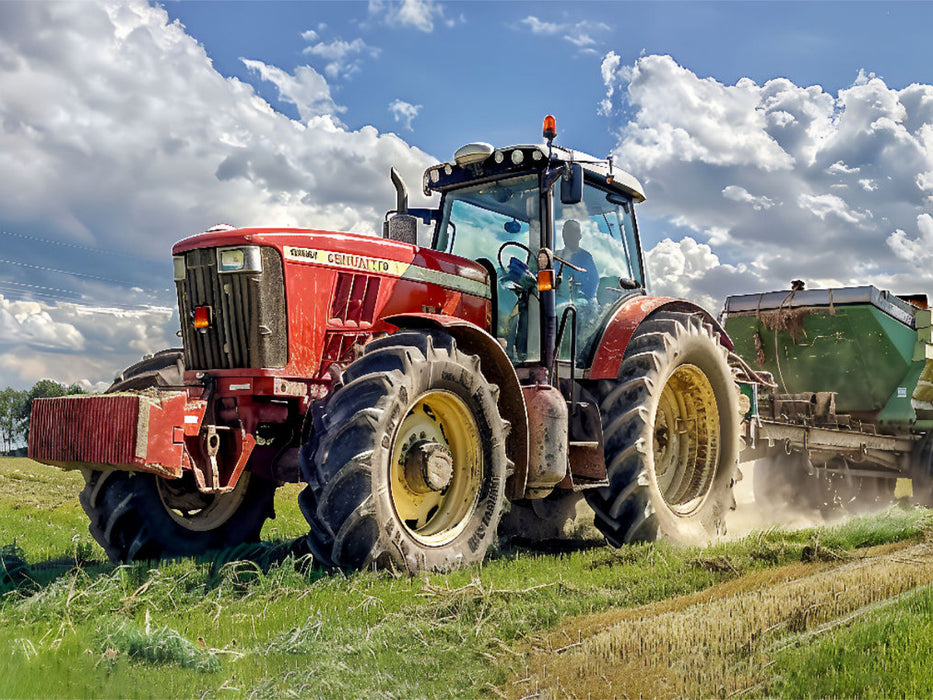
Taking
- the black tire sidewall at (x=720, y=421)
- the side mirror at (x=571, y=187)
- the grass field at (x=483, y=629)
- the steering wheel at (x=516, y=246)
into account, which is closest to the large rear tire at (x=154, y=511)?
the grass field at (x=483, y=629)

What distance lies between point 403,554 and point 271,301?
185cm

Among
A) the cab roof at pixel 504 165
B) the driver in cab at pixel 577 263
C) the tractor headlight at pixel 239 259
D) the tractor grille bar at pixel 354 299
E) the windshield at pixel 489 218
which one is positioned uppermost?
the cab roof at pixel 504 165

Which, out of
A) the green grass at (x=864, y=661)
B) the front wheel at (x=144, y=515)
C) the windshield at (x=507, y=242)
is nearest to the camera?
the green grass at (x=864, y=661)

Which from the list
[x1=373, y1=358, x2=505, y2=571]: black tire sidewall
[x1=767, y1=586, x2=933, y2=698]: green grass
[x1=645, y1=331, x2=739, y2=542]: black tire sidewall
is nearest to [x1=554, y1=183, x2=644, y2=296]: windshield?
[x1=645, y1=331, x2=739, y2=542]: black tire sidewall

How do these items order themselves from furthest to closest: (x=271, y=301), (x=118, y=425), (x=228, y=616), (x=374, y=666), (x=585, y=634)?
(x=271, y=301) → (x=118, y=425) → (x=228, y=616) → (x=585, y=634) → (x=374, y=666)

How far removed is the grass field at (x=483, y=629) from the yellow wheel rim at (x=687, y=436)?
69.7 inches

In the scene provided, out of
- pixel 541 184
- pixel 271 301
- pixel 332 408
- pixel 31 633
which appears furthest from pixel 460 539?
pixel 541 184

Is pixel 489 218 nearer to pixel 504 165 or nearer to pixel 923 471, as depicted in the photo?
pixel 504 165

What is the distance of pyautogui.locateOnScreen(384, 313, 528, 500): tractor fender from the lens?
222 inches

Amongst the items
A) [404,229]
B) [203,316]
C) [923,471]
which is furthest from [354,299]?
[923,471]

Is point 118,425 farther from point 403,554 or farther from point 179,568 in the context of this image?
point 403,554

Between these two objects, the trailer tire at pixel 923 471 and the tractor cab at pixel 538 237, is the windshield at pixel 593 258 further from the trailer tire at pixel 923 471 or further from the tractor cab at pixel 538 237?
the trailer tire at pixel 923 471

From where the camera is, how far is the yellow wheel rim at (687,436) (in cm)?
730

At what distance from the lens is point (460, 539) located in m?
5.21
